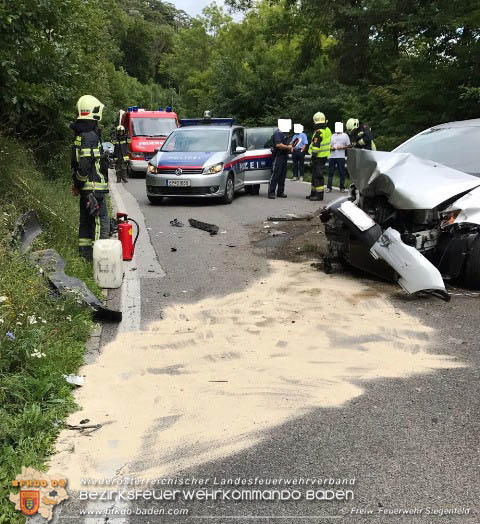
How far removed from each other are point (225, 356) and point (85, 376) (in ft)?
3.45

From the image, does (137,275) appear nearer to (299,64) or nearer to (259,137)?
(259,137)

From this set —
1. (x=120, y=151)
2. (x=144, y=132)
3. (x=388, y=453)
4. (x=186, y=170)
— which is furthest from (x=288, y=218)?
(x=144, y=132)

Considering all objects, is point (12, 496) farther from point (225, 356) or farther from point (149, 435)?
point (225, 356)

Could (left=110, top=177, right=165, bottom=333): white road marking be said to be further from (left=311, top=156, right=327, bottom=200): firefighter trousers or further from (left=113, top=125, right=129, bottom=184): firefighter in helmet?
(left=113, top=125, right=129, bottom=184): firefighter in helmet

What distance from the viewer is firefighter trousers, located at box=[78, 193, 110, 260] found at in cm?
724

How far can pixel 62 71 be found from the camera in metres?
11.1

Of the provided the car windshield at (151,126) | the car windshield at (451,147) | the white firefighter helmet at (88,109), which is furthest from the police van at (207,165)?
the car windshield at (151,126)

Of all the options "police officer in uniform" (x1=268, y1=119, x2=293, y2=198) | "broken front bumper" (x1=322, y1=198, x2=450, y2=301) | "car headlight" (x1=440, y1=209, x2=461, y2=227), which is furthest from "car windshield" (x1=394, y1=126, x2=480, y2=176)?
"police officer in uniform" (x1=268, y1=119, x2=293, y2=198)

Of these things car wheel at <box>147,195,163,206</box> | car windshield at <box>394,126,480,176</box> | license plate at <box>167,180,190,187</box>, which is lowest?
car wheel at <box>147,195,163,206</box>

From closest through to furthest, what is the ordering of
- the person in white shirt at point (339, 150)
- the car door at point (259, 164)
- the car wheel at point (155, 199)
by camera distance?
the car wheel at point (155, 199), the car door at point (259, 164), the person in white shirt at point (339, 150)

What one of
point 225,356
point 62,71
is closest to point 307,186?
point 62,71

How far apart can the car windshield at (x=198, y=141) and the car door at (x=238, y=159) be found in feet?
0.69

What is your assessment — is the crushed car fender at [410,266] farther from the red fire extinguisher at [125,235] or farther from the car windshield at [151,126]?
the car windshield at [151,126]

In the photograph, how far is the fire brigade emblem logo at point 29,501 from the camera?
277cm
